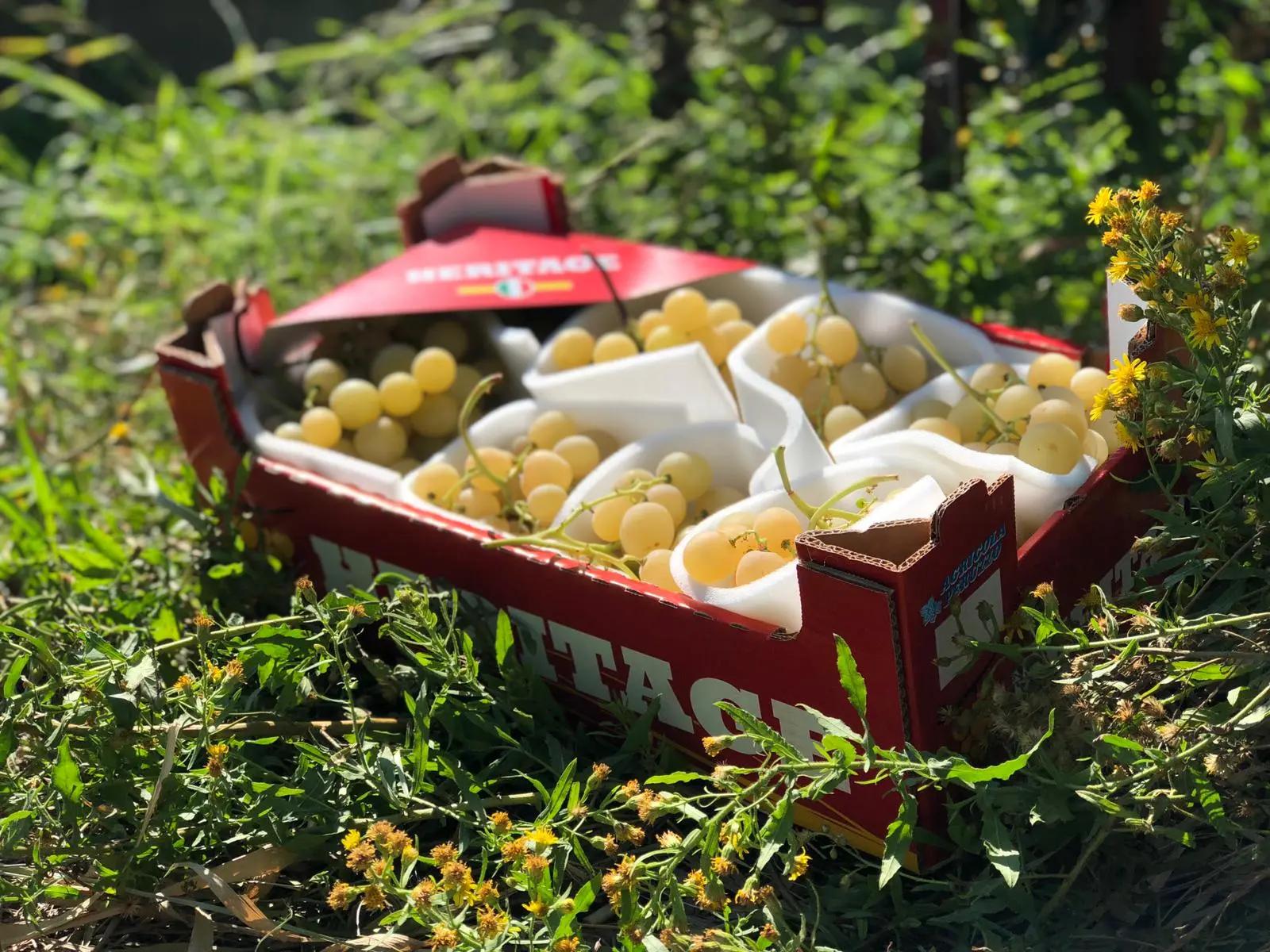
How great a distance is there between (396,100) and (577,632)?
2939 millimetres

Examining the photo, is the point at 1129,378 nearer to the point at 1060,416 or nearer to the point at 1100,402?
the point at 1100,402

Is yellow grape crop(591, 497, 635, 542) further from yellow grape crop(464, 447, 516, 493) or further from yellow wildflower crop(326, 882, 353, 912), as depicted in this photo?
yellow wildflower crop(326, 882, 353, 912)

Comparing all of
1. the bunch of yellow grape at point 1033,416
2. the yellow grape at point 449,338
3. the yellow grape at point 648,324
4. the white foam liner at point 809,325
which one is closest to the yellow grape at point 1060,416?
the bunch of yellow grape at point 1033,416

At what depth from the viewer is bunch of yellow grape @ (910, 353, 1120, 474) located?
1.54m

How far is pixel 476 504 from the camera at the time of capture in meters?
1.89

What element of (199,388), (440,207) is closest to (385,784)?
(199,388)

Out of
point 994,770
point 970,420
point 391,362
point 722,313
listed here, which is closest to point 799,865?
point 994,770

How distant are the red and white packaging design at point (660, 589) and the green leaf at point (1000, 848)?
11cm

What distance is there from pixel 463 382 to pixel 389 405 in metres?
0.13

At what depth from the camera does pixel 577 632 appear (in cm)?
167

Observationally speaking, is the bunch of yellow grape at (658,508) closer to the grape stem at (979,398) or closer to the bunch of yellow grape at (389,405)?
the grape stem at (979,398)

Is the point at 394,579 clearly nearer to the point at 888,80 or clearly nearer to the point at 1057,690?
the point at 1057,690

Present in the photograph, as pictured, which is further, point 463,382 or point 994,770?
point 463,382

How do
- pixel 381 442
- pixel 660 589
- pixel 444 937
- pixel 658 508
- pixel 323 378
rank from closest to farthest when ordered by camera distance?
pixel 444 937
pixel 660 589
pixel 658 508
pixel 381 442
pixel 323 378
